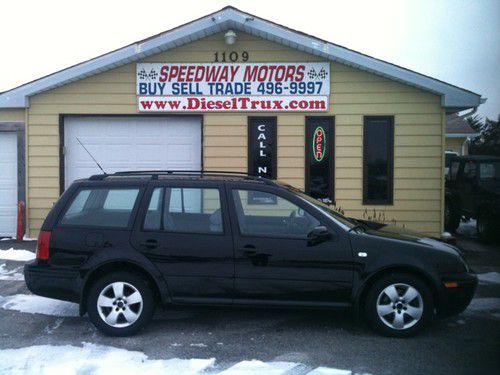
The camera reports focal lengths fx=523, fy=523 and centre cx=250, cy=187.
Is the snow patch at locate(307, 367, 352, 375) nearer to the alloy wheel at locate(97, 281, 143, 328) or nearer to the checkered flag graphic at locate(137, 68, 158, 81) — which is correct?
the alloy wheel at locate(97, 281, 143, 328)

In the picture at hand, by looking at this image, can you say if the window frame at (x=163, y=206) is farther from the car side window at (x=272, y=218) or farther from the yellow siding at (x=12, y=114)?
the yellow siding at (x=12, y=114)

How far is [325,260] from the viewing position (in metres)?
5.18

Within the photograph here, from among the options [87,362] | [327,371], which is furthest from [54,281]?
[327,371]

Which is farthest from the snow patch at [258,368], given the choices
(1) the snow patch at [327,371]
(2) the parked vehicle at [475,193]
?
(2) the parked vehicle at [475,193]

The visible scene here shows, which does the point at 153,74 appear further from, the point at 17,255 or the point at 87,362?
the point at 87,362

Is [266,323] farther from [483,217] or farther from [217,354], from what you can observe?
[483,217]

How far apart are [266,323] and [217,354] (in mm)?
1036

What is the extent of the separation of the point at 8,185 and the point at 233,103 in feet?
16.0

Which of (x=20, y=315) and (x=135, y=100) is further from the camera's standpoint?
(x=135, y=100)

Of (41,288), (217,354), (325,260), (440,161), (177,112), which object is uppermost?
(177,112)

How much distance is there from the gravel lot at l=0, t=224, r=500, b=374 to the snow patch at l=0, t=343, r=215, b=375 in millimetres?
47

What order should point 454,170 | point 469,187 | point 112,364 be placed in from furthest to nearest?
point 454,170 < point 469,187 < point 112,364

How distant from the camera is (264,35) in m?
10.1

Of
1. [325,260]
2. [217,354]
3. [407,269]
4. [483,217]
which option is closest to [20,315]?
[217,354]
